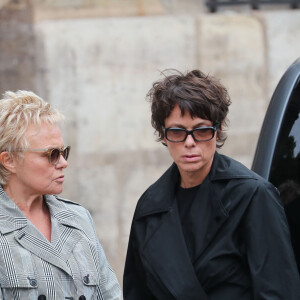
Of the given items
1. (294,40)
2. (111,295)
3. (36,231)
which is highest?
(294,40)

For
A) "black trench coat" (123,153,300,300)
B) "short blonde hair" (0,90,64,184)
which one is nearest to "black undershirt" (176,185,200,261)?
"black trench coat" (123,153,300,300)

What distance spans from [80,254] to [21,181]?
342 millimetres

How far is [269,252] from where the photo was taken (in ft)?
9.07

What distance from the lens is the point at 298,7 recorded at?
25.7 ft

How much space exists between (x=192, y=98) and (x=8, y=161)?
709 mm

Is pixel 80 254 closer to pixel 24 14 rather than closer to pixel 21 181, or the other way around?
pixel 21 181

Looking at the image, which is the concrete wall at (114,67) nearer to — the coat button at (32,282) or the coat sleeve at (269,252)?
the coat button at (32,282)

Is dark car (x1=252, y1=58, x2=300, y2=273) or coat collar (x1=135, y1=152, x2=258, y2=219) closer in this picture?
coat collar (x1=135, y1=152, x2=258, y2=219)

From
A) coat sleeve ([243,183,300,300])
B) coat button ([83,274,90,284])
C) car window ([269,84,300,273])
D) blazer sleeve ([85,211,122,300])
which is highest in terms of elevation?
car window ([269,84,300,273])

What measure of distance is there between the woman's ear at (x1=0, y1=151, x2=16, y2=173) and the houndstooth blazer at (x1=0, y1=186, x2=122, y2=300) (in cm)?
10

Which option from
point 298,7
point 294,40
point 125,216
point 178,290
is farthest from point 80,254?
point 298,7

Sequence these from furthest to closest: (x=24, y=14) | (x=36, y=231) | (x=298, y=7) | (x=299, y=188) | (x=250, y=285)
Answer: (x=298, y=7), (x=24, y=14), (x=299, y=188), (x=36, y=231), (x=250, y=285)

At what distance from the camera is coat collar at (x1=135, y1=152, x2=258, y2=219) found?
2926 mm

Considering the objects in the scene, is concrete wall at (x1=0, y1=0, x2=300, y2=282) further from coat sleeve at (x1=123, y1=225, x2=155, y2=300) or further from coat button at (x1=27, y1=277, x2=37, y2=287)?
coat button at (x1=27, y1=277, x2=37, y2=287)
